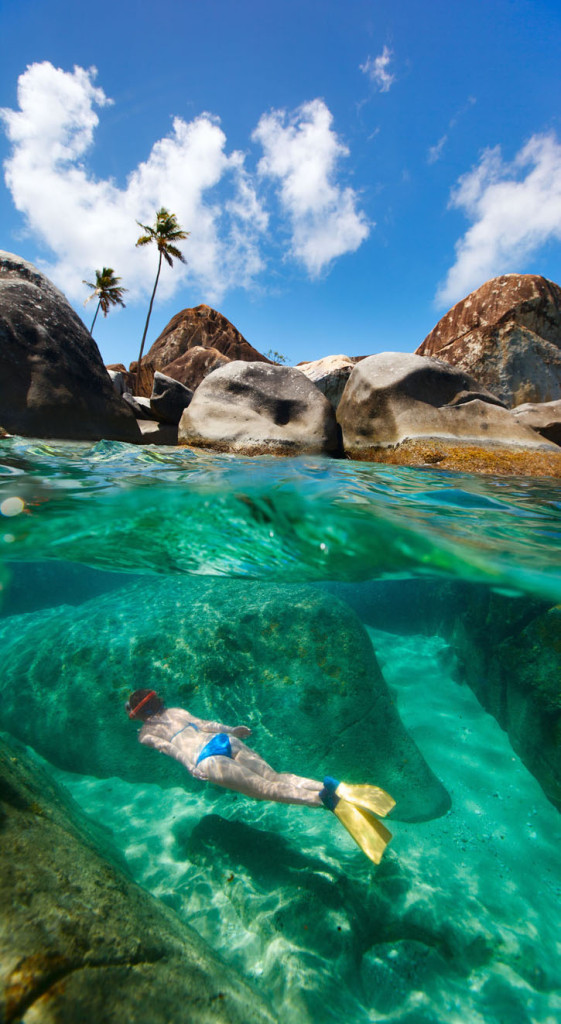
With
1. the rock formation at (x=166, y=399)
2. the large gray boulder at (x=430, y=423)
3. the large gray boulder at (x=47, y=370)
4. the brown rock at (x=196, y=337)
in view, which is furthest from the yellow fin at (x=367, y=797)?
the brown rock at (x=196, y=337)

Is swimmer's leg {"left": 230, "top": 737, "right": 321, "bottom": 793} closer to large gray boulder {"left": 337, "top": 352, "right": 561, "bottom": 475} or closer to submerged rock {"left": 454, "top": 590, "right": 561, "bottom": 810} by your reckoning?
submerged rock {"left": 454, "top": 590, "right": 561, "bottom": 810}

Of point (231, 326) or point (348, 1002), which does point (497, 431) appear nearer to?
point (348, 1002)

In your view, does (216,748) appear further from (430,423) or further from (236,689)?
(430,423)

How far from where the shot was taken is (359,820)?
132 inches

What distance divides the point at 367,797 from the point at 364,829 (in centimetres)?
28

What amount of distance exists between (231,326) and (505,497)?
33800 mm

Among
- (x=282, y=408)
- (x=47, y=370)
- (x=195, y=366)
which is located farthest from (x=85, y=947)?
(x=195, y=366)

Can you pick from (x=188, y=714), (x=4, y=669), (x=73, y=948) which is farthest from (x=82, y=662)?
(x=73, y=948)

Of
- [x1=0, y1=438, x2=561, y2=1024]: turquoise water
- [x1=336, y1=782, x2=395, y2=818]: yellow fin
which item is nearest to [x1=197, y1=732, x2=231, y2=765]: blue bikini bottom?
[x1=0, y1=438, x2=561, y2=1024]: turquoise water

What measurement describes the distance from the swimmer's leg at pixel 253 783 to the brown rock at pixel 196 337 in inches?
1225

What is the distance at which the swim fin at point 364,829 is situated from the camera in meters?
3.13

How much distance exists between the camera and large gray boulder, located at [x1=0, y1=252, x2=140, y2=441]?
8945mm

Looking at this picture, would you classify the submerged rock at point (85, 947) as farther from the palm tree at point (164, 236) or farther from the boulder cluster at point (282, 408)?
the palm tree at point (164, 236)

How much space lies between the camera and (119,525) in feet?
20.0
